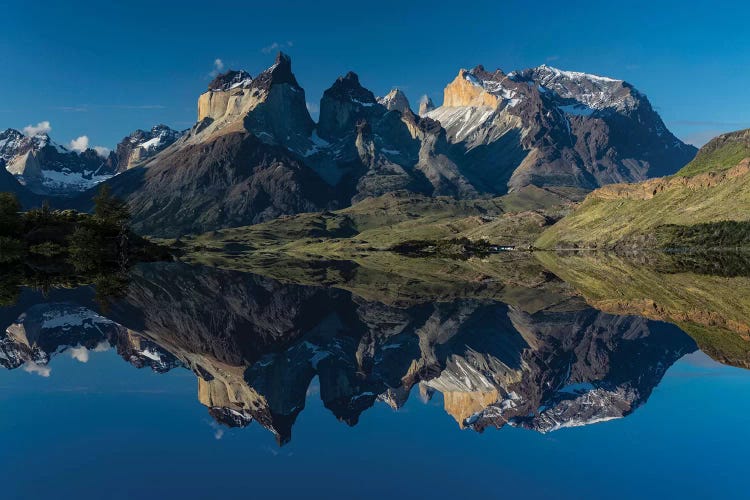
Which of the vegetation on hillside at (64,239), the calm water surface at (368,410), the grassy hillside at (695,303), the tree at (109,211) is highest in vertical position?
the tree at (109,211)

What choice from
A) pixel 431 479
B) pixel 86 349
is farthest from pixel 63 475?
pixel 86 349

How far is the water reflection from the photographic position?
32.4 m

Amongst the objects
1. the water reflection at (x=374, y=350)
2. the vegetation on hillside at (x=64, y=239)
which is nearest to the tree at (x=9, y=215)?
the vegetation on hillside at (x=64, y=239)

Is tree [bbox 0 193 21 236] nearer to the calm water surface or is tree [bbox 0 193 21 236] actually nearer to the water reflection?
the water reflection

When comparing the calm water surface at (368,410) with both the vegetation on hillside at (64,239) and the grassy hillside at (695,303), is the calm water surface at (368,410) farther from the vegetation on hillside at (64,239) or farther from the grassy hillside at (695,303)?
the vegetation on hillside at (64,239)

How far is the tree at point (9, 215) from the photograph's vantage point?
519 feet

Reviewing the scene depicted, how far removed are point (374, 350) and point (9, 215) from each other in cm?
15343

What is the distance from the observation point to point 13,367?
1502 inches

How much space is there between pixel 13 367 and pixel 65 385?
5.99 metres

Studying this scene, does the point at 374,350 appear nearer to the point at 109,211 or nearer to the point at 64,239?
the point at 64,239

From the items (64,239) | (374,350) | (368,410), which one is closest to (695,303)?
(374,350)

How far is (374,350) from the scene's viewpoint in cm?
4691

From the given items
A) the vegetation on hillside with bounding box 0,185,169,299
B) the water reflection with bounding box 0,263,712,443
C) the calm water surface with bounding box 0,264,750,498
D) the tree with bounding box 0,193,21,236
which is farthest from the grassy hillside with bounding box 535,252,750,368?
the tree with bounding box 0,193,21,236

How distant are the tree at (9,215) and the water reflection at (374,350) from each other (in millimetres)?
98886
